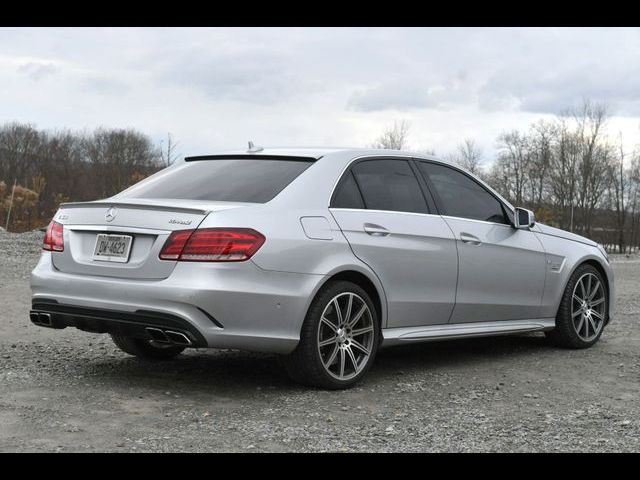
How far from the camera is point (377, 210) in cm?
642

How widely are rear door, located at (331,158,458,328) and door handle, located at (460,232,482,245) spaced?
0.15 m

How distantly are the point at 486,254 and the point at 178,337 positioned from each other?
284 centimetres

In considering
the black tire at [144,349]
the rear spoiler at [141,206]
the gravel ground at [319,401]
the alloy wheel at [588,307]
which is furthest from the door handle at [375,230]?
the alloy wheel at [588,307]

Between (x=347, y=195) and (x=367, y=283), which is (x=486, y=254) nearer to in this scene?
(x=367, y=283)

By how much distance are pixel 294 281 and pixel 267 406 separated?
773mm

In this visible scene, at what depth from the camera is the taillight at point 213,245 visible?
5445mm

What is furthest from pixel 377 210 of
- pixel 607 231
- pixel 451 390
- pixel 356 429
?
pixel 607 231

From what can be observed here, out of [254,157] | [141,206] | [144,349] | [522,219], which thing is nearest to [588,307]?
[522,219]

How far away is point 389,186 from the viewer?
6.66 metres

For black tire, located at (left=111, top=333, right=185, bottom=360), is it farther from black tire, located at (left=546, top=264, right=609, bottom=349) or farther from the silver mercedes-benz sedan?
black tire, located at (left=546, top=264, right=609, bottom=349)

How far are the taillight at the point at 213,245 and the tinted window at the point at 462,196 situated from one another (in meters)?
2.09

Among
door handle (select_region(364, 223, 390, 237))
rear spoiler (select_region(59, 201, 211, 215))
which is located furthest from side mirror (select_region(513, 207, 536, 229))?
rear spoiler (select_region(59, 201, 211, 215))

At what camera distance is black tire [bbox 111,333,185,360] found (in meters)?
7.09
